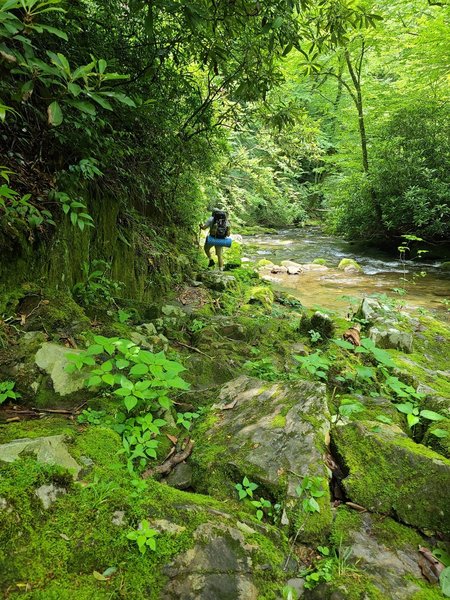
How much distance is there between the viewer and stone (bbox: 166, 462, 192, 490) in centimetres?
204

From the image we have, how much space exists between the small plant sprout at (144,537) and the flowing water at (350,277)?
18.2ft

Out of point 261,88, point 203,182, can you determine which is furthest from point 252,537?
point 203,182

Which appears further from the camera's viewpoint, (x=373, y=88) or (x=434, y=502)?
(x=373, y=88)

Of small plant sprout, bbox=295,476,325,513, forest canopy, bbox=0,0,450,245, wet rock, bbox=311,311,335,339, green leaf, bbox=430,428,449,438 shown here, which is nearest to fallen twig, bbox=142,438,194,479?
small plant sprout, bbox=295,476,325,513

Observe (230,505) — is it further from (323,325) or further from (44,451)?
(323,325)

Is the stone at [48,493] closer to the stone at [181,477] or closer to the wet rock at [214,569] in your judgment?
the wet rock at [214,569]

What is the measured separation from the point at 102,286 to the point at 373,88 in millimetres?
15533

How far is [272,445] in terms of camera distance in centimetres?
212

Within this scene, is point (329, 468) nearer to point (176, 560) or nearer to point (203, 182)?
point (176, 560)

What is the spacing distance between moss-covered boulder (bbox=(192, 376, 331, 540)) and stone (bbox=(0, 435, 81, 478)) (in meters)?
0.73

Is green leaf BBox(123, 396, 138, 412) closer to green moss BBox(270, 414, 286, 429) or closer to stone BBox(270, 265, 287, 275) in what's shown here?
green moss BBox(270, 414, 286, 429)

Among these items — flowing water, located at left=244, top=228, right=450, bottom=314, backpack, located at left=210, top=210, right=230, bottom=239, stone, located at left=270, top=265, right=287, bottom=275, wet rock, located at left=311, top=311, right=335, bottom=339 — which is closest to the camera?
Answer: wet rock, located at left=311, top=311, right=335, bottom=339

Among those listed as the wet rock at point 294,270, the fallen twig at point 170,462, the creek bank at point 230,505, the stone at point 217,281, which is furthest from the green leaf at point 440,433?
the wet rock at point 294,270

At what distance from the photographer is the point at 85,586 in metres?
1.28
